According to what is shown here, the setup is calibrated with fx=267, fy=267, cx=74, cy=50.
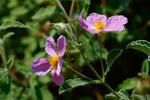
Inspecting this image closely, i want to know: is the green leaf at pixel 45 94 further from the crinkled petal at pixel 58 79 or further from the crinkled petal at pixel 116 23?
the crinkled petal at pixel 116 23

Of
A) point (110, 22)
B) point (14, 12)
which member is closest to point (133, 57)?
point (110, 22)

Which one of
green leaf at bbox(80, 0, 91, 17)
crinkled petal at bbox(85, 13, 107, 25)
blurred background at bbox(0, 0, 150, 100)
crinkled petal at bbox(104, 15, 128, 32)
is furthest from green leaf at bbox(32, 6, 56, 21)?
crinkled petal at bbox(104, 15, 128, 32)

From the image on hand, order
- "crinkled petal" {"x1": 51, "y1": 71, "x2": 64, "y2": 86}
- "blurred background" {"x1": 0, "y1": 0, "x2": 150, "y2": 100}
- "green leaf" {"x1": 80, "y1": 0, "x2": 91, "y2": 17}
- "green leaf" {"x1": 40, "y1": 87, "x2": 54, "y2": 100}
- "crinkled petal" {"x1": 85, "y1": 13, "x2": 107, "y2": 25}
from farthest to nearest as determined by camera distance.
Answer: "green leaf" {"x1": 40, "y1": 87, "x2": 54, "y2": 100}, "blurred background" {"x1": 0, "y1": 0, "x2": 150, "y2": 100}, "green leaf" {"x1": 80, "y1": 0, "x2": 91, "y2": 17}, "crinkled petal" {"x1": 85, "y1": 13, "x2": 107, "y2": 25}, "crinkled petal" {"x1": 51, "y1": 71, "x2": 64, "y2": 86}

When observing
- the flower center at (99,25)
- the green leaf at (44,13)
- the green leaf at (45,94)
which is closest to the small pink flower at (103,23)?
the flower center at (99,25)

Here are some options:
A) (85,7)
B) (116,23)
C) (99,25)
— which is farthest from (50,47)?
(85,7)

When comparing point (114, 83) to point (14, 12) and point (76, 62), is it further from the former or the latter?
point (14, 12)

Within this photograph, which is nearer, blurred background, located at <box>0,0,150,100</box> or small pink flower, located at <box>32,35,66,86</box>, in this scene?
small pink flower, located at <box>32,35,66,86</box>

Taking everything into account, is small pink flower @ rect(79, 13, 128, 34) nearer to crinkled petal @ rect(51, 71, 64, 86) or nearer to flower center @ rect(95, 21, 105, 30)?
flower center @ rect(95, 21, 105, 30)
